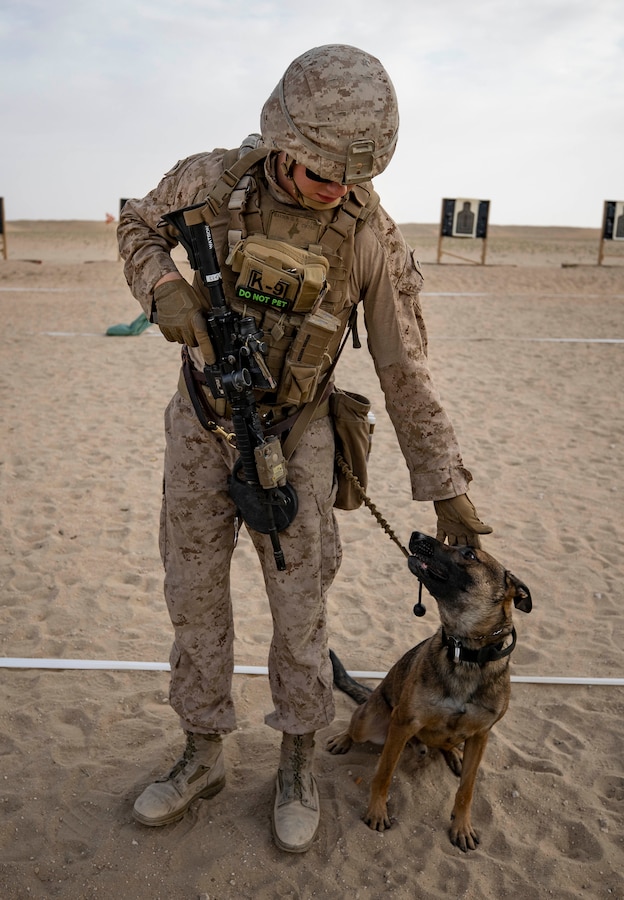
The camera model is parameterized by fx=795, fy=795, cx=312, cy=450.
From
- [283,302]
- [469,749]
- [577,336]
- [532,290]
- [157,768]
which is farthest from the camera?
[532,290]

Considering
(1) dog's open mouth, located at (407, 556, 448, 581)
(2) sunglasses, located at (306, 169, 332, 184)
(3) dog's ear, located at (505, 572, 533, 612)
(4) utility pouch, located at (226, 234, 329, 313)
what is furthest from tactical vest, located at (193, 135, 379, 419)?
(3) dog's ear, located at (505, 572, 533, 612)

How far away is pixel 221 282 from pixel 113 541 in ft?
10.9

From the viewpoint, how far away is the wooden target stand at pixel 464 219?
22.3 metres

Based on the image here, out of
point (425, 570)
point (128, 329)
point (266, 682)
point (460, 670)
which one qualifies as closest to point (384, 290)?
point (425, 570)

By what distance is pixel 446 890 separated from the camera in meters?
2.63

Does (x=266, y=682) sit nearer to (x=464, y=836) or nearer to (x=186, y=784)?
(x=186, y=784)

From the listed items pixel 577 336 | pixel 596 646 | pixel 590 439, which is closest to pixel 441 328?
pixel 577 336

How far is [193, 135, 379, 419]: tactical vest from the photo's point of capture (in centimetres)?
220

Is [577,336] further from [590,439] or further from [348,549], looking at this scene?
[348,549]

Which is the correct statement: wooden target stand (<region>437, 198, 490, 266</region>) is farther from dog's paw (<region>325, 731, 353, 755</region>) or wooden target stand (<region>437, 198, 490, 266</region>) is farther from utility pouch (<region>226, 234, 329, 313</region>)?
utility pouch (<region>226, 234, 329, 313</region>)

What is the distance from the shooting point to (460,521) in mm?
2596

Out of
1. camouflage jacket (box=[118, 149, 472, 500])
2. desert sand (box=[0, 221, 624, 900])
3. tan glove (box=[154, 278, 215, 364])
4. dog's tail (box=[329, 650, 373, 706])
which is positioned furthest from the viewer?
dog's tail (box=[329, 650, 373, 706])

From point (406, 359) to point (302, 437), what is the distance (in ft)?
1.33

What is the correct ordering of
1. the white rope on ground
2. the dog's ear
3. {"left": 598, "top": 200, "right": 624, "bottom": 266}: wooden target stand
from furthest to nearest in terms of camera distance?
{"left": 598, "top": 200, "right": 624, "bottom": 266}: wooden target stand
the white rope on ground
the dog's ear
